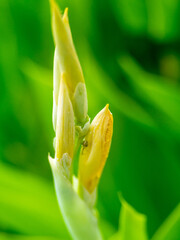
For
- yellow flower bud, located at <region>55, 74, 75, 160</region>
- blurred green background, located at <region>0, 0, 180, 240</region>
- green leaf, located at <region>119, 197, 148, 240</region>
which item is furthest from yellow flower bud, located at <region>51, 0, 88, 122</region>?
blurred green background, located at <region>0, 0, 180, 240</region>

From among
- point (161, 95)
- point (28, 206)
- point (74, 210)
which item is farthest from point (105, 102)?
point (74, 210)

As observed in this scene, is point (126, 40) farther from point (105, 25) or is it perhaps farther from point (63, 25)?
point (63, 25)

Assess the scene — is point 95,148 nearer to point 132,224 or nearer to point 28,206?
point 132,224

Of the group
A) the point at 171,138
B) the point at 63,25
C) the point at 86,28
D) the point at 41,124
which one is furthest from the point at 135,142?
the point at 63,25

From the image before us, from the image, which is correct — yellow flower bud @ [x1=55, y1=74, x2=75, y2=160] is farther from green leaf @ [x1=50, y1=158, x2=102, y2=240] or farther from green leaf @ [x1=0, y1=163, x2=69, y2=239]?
green leaf @ [x1=0, y1=163, x2=69, y2=239]

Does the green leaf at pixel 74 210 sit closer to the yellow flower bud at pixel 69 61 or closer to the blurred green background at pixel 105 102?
the yellow flower bud at pixel 69 61
